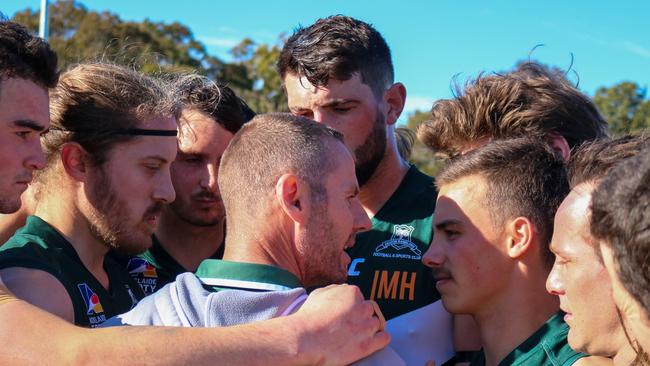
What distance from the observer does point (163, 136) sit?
3850mm

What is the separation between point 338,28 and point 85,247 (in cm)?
197

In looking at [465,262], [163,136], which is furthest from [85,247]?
[465,262]

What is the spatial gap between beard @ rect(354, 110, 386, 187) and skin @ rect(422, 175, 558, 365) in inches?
35.5

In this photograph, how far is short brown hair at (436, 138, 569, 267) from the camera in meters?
3.35

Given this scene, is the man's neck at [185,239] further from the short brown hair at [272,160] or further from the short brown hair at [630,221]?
the short brown hair at [630,221]

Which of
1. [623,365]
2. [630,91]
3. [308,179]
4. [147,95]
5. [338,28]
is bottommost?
[623,365]

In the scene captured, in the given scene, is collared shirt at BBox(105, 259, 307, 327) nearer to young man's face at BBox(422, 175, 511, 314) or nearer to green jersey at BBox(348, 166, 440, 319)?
young man's face at BBox(422, 175, 511, 314)

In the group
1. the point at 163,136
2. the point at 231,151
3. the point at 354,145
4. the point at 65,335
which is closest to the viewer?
the point at 65,335

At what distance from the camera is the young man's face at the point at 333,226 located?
276cm

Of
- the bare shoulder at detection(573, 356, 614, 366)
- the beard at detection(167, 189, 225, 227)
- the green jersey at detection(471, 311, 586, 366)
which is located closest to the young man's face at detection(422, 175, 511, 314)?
the green jersey at detection(471, 311, 586, 366)

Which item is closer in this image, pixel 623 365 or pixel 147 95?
pixel 623 365

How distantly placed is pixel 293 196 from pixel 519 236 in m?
1.13

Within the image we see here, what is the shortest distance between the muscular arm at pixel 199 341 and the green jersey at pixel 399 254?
1.23 metres

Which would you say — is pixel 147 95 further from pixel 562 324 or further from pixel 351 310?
pixel 562 324
